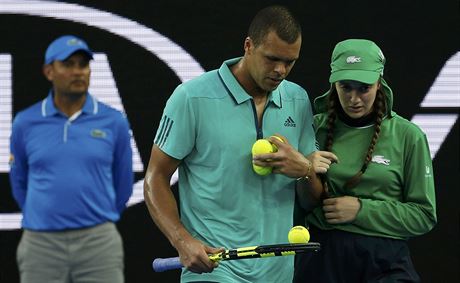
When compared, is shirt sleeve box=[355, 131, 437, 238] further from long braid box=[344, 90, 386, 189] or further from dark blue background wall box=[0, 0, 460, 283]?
dark blue background wall box=[0, 0, 460, 283]

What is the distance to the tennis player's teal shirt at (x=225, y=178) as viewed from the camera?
466cm

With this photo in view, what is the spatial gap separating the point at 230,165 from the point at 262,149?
16cm

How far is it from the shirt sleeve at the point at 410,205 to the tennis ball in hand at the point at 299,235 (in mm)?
357

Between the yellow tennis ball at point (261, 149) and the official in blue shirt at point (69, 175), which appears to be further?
the official in blue shirt at point (69, 175)

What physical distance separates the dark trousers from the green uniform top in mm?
36

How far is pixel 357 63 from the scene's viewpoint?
497cm

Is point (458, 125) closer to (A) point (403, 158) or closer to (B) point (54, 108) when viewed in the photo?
(A) point (403, 158)

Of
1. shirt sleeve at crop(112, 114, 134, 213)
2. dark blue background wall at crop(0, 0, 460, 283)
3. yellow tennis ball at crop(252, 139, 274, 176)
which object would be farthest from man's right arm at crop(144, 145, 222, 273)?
dark blue background wall at crop(0, 0, 460, 283)

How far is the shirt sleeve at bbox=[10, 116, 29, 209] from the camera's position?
542 centimetres

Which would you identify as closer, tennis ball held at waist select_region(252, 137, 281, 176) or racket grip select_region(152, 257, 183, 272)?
tennis ball held at waist select_region(252, 137, 281, 176)

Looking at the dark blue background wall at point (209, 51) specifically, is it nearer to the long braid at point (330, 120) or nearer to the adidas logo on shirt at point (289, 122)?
the long braid at point (330, 120)

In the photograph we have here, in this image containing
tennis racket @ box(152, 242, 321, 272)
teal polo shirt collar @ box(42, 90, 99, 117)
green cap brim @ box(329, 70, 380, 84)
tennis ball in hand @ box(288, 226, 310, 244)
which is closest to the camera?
tennis racket @ box(152, 242, 321, 272)

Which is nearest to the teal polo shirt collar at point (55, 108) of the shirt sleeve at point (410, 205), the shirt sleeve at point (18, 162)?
the shirt sleeve at point (18, 162)

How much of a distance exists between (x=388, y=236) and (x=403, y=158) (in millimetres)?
315
